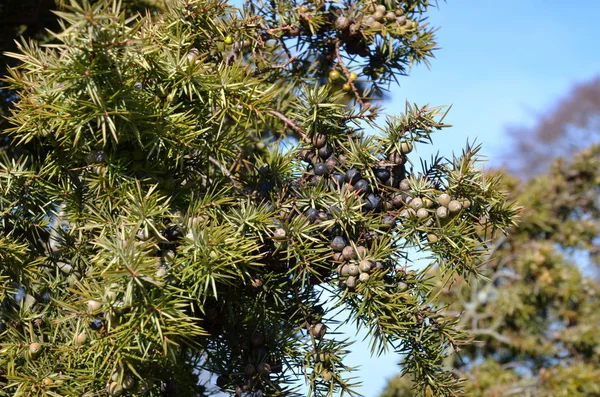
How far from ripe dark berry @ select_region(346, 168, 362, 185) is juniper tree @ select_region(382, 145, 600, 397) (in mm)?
1795

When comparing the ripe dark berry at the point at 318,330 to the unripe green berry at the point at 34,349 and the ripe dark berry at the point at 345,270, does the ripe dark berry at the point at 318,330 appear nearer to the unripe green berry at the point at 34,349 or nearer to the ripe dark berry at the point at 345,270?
the ripe dark berry at the point at 345,270

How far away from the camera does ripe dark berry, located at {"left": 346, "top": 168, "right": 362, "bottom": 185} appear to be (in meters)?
0.69

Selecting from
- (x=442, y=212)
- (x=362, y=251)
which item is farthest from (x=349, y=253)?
(x=442, y=212)

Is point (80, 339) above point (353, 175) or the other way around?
the other way around

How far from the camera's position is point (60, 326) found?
69cm

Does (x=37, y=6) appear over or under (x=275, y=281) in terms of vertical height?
over

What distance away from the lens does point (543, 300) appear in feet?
8.50

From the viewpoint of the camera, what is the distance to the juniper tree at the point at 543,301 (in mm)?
2397

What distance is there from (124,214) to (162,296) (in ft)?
0.45

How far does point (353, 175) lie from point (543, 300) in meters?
2.23

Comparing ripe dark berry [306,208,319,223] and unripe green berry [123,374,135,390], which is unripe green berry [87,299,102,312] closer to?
unripe green berry [123,374,135,390]

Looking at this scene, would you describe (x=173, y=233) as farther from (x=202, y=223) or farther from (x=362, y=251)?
(x=362, y=251)

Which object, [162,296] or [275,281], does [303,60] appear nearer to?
[275,281]

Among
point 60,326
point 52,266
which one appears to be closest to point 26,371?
point 60,326
